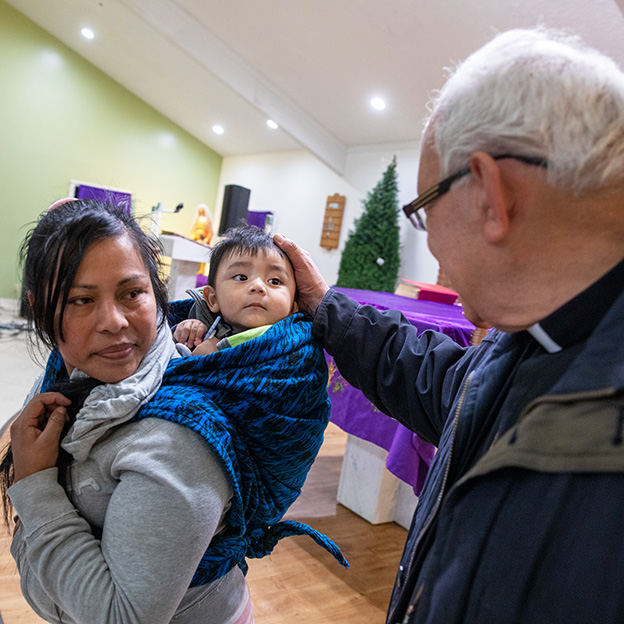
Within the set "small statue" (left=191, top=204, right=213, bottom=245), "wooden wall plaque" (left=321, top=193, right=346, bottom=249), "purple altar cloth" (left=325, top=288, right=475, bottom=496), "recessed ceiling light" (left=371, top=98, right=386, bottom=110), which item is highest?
"recessed ceiling light" (left=371, top=98, right=386, bottom=110)

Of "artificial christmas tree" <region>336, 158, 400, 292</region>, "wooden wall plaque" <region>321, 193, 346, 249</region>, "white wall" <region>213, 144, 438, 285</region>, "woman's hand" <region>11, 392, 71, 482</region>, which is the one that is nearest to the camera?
"woman's hand" <region>11, 392, 71, 482</region>

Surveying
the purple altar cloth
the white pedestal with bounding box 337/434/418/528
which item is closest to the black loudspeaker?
the purple altar cloth

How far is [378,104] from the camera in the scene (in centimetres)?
703

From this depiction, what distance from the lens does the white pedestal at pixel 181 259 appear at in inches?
150

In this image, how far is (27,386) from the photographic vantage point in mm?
4371

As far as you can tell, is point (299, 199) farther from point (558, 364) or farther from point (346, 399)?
point (558, 364)

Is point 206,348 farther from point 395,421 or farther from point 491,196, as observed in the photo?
point 395,421

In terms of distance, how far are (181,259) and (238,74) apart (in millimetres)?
4658

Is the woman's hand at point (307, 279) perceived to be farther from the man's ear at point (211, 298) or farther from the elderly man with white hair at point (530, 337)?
the elderly man with white hair at point (530, 337)

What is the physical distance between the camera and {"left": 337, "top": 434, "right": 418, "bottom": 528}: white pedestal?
268 centimetres

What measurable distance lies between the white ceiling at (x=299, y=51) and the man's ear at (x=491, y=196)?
3.29 m

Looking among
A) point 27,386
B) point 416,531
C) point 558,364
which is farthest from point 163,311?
point 27,386

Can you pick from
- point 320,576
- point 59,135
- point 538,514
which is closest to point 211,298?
point 538,514

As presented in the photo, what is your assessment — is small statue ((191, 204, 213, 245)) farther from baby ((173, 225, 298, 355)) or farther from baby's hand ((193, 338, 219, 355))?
baby's hand ((193, 338, 219, 355))
